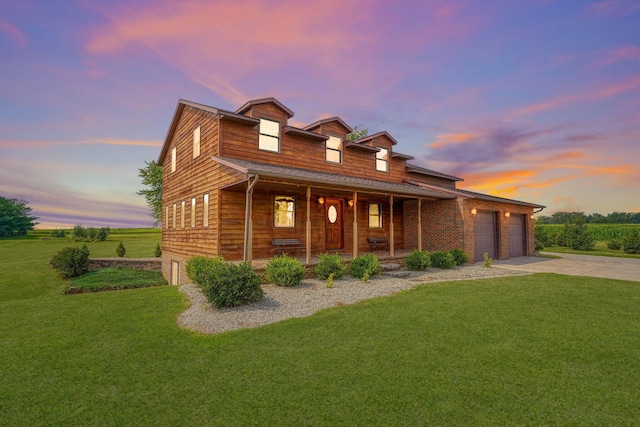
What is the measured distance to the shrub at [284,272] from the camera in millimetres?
9008

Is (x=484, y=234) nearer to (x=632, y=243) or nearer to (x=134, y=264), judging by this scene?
(x=632, y=243)

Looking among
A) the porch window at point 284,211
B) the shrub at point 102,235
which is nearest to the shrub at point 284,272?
the porch window at point 284,211

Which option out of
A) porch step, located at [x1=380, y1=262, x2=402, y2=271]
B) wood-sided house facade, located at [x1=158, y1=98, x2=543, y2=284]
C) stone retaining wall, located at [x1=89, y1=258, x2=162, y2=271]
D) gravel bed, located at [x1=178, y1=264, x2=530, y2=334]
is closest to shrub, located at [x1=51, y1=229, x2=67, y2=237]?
stone retaining wall, located at [x1=89, y1=258, x2=162, y2=271]

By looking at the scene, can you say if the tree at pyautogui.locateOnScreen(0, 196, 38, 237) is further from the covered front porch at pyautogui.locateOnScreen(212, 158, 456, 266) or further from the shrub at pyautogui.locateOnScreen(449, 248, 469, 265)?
the shrub at pyautogui.locateOnScreen(449, 248, 469, 265)

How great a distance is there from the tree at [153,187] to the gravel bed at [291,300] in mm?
27224

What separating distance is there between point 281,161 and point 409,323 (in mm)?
9564

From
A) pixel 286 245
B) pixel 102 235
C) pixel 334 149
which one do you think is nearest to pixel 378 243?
pixel 334 149

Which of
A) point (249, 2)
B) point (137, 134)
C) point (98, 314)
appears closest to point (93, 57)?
point (137, 134)

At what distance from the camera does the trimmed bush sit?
13.1 metres

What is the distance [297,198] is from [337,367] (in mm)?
9616

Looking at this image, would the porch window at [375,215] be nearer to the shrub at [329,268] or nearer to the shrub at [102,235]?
the shrub at [329,268]

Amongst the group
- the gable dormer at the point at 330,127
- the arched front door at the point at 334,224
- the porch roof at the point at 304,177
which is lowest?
A: the arched front door at the point at 334,224

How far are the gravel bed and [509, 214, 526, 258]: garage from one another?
8.73 metres

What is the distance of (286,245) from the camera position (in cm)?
1246
